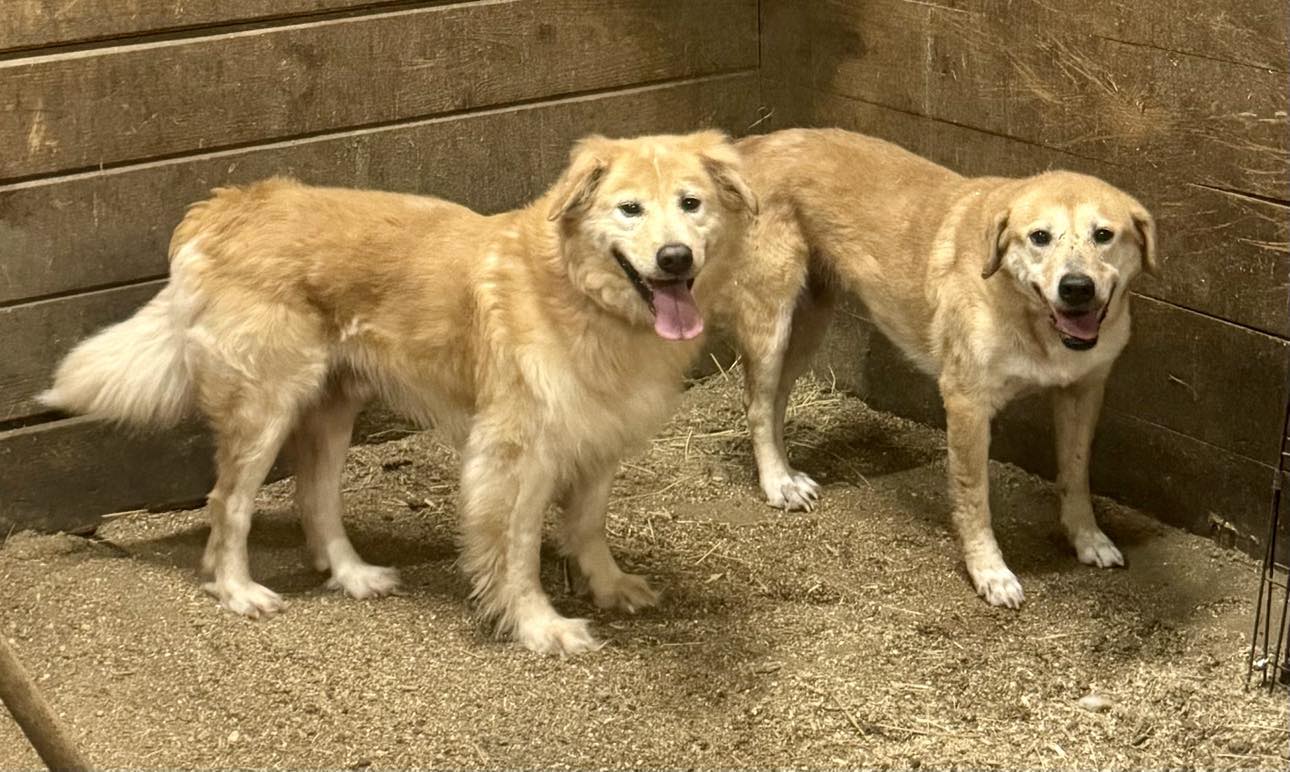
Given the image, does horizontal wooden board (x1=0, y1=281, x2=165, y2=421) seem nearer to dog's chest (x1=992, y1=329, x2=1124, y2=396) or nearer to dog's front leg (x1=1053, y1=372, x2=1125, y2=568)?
dog's chest (x1=992, y1=329, x2=1124, y2=396)

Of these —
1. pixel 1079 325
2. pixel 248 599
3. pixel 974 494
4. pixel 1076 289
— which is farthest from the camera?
pixel 974 494

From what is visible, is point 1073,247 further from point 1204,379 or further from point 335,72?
point 335,72

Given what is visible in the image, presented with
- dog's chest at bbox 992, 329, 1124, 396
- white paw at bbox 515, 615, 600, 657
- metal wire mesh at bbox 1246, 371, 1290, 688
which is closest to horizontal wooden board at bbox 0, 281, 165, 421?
white paw at bbox 515, 615, 600, 657

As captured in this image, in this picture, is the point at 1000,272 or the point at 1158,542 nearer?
the point at 1000,272

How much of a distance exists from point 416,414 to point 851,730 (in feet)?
5.30

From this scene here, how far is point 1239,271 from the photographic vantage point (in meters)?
4.66

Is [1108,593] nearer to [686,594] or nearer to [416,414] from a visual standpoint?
[686,594]

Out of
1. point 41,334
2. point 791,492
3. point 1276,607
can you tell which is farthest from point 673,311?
point 41,334

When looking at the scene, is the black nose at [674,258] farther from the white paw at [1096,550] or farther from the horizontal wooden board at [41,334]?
the horizontal wooden board at [41,334]

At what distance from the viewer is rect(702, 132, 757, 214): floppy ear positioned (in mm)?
4281

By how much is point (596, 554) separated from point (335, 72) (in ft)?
6.01

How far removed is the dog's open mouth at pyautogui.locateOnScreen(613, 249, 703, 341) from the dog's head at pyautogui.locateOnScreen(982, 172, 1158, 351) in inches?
36.5

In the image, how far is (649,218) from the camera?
4152mm

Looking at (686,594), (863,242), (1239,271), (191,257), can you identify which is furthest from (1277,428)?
(191,257)
